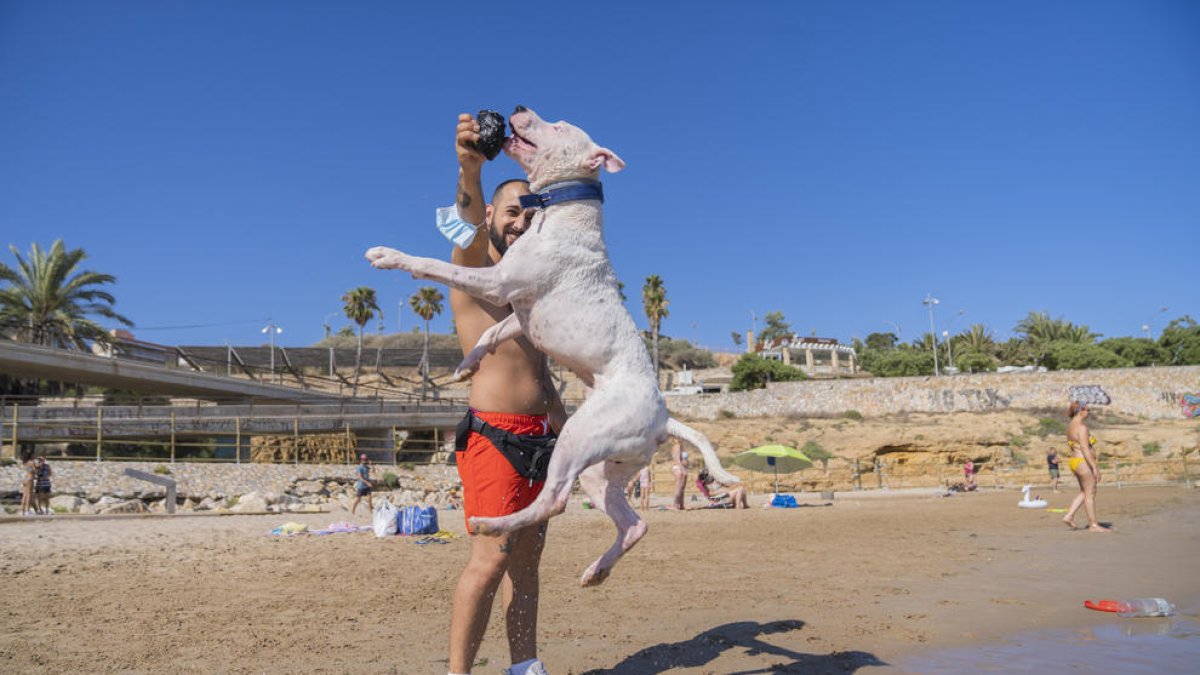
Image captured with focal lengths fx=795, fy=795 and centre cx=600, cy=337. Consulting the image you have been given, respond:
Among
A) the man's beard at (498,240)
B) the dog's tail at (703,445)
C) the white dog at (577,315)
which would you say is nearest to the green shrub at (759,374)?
the man's beard at (498,240)

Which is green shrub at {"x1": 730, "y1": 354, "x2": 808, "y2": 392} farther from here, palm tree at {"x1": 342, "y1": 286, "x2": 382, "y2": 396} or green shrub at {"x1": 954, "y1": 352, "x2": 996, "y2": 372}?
palm tree at {"x1": 342, "y1": 286, "x2": 382, "y2": 396}

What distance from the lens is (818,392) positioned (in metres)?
47.8

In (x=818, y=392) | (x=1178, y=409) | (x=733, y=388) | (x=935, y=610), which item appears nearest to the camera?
(x=935, y=610)

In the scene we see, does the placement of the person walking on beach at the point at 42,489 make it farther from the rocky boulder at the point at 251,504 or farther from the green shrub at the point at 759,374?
the green shrub at the point at 759,374

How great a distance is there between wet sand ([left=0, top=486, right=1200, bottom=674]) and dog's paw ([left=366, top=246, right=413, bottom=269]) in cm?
273

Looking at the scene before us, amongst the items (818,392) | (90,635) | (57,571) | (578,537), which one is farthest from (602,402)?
(818,392)

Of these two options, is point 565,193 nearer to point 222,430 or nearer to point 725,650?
point 725,650

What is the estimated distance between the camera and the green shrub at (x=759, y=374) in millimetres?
65562

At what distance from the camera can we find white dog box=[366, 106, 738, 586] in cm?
282

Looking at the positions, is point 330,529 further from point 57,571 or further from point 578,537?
point 57,571

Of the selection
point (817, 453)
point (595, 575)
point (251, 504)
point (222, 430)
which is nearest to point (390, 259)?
point (595, 575)

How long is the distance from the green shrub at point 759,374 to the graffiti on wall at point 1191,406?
28.7 metres

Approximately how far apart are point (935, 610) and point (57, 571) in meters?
8.56

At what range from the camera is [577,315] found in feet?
9.79
